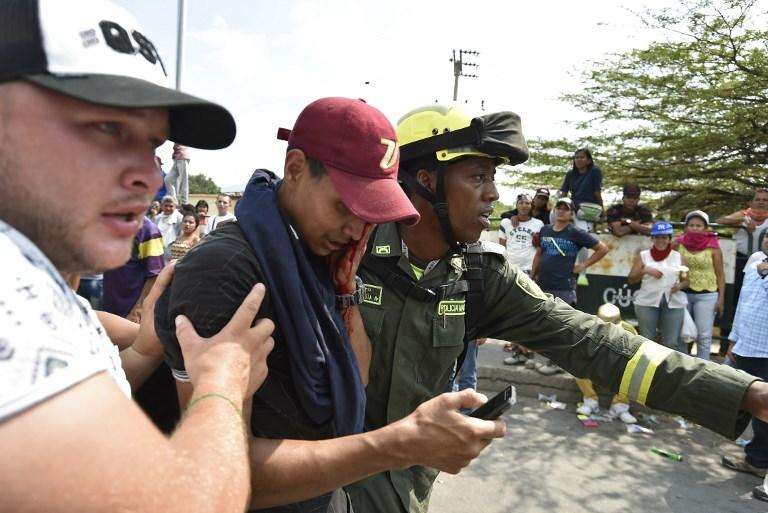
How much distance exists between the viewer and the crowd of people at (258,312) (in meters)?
0.71

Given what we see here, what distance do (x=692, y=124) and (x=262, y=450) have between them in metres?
12.0

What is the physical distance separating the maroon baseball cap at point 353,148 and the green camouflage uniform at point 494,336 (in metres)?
0.74

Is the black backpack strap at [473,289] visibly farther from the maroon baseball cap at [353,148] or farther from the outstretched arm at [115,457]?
the outstretched arm at [115,457]

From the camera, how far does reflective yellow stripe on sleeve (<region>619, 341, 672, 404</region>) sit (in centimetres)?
214

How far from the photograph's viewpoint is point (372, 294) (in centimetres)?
233

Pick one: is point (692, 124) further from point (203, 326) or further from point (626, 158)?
point (203, 326)

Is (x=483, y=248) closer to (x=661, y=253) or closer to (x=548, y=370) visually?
(x=548, y=370)

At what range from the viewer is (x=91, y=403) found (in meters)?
0.71

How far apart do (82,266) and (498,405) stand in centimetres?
120

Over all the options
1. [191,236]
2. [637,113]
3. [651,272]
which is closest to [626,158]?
[637,113]

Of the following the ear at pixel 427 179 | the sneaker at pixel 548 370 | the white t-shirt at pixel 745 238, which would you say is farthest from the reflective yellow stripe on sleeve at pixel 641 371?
the white t-shirt at pixel 745 238

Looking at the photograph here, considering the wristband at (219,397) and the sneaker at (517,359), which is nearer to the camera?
the wristband at (219,397)

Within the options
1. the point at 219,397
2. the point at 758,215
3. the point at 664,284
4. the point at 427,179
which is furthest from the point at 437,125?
the point at 758,215

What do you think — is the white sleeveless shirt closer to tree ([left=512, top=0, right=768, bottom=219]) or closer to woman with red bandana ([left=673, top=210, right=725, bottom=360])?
woman with red bandana ([left=673, top=210, right=725, bottom=360])
